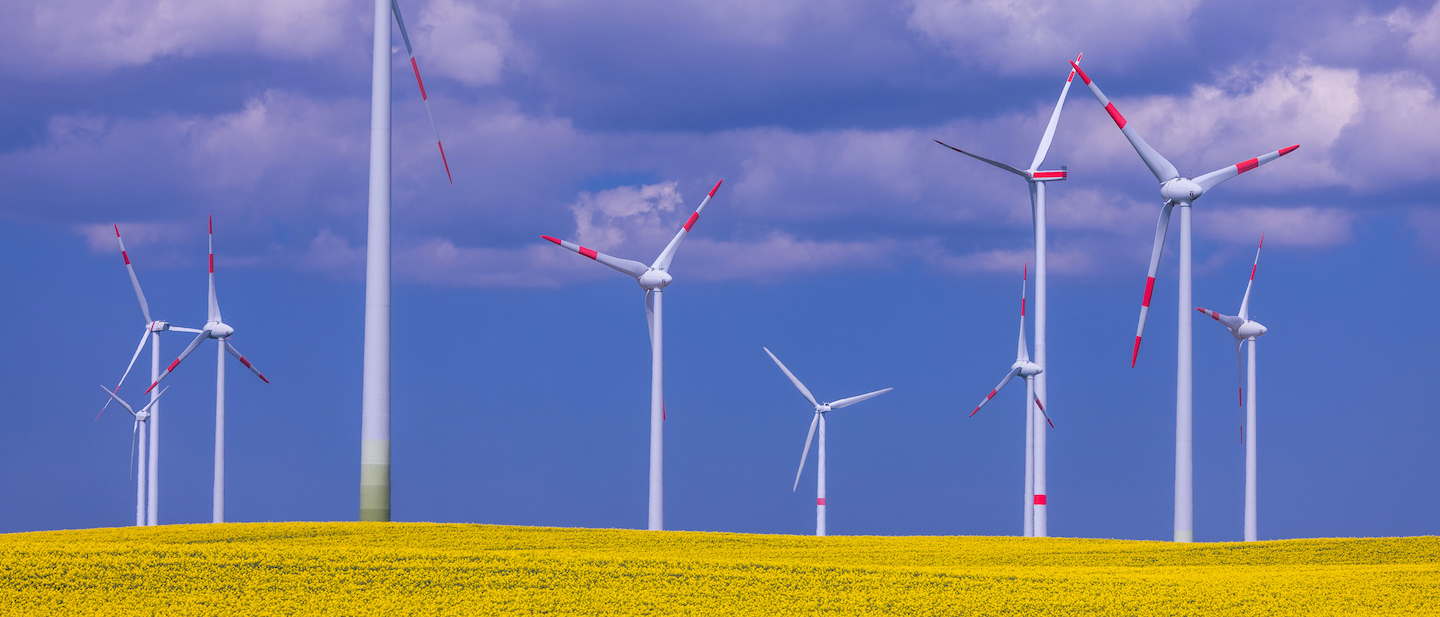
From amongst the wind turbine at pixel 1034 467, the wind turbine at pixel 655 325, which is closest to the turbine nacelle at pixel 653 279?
the wind turbine at pixel 655 325

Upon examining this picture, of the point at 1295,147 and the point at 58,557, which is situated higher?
the point at 1295,147

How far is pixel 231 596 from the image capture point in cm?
2083

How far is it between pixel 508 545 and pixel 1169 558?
54.6 feet

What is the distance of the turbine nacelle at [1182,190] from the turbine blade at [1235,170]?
16.1 inches

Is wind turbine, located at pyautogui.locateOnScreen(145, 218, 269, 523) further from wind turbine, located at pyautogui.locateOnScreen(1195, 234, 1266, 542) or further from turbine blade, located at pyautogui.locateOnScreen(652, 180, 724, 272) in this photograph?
wind turbine, located at pyautogui.locateOnScreen(1195, 234, 1266, 542)

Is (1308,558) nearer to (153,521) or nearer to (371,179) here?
(371,179)

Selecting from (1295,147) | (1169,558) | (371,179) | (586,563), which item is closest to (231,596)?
(586,563)

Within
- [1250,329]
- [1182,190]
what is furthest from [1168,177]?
[1250,329]

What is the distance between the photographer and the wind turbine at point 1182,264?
3569cm

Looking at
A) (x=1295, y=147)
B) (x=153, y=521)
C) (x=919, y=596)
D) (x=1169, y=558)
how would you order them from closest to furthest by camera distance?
(x=919, y=596)
(x=1169, y=558)
(x=1295, y=147)
(x=153, y=521)

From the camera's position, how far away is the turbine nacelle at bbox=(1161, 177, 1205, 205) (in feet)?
128

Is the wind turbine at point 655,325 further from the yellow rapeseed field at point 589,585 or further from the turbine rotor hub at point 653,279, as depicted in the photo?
the yellow rapeseed field at point 589,585

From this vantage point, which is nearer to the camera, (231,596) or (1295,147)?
(231,596)

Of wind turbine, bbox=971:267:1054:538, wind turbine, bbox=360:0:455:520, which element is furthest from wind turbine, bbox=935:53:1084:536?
wind turbine, bbox=360:0:455:520
